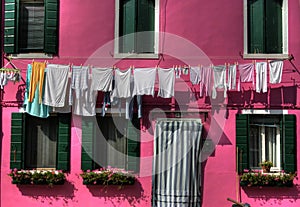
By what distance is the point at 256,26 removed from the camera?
10305mm

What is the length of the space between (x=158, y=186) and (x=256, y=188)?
220cm

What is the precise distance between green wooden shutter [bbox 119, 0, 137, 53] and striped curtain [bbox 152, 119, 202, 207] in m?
1.96

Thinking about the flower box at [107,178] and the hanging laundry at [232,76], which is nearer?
the hanging laundry at [232,76]

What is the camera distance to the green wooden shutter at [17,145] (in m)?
10.0

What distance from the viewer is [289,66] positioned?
10.1 m

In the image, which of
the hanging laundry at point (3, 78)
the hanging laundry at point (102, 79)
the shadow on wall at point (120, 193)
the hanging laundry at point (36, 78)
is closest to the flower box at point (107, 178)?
the shadow on wall at point (120, 193)

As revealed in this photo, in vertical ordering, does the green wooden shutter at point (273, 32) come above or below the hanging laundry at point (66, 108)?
above

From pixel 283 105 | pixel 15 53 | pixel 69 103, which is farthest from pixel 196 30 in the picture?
pixel 15 53

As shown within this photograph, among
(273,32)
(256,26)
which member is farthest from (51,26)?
(273,32)

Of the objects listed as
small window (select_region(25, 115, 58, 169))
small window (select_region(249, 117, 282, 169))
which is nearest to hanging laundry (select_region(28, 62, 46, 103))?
small window (select_region(25, 115, 58, 169))

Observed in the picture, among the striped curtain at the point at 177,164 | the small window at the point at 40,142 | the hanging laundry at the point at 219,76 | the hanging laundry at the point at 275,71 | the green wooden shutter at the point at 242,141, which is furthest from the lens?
the small window at the point at 40,142

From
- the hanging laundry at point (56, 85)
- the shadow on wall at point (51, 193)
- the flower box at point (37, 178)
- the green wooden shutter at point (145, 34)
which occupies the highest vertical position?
the green wooden shutter at point (145, 34)

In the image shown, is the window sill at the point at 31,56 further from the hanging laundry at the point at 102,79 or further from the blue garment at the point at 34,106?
the hanging laundry at the point at 102,79

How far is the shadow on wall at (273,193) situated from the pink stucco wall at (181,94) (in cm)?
2
